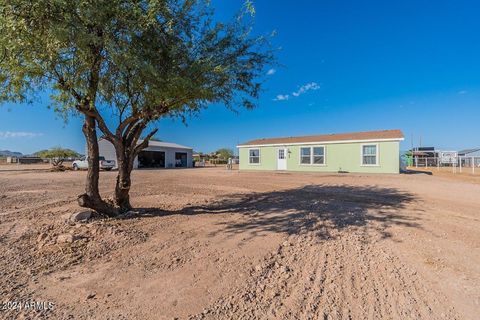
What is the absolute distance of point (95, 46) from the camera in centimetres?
463

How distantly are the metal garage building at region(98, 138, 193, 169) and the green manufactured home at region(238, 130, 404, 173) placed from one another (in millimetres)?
13321

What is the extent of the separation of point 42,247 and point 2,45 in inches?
127

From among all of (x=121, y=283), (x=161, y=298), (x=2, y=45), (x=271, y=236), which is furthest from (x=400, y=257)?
(x=2, y=45)

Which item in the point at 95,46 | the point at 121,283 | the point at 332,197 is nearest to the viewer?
the point at 121,283

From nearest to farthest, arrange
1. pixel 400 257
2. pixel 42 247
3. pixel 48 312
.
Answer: pixel 48 312 < pixel 400 257 < pixel 42 247

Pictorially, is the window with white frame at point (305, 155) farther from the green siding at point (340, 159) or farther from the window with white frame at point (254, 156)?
the window with white frame at point (254, 156)

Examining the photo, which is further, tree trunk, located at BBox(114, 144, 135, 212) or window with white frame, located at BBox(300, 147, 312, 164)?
window with white frame, located at BBox(300, 147, 312, 164)

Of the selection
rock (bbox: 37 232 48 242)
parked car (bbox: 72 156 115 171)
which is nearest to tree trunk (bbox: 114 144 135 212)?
rock (bbox: 37 232 48 242)

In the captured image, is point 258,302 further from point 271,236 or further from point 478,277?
point 478,277

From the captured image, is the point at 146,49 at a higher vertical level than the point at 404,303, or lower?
higher

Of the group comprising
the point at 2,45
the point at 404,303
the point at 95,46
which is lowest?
the point at 404,303

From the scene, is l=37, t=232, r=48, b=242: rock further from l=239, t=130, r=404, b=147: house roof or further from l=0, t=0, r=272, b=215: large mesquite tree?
l=239, t=130, r=404, b=147: house roof

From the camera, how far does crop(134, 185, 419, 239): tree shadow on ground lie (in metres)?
5.25

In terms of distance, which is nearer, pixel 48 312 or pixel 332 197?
pixel 48 312
